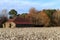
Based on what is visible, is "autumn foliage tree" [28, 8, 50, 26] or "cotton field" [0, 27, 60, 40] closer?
"cotton field" [0, 27, 60, 40]

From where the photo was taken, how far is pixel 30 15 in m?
78.1

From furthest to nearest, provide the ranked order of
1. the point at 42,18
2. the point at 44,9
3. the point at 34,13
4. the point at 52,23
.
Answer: the point at 44,9
the point at 34,13
the point at 42,18
the point at 52,23

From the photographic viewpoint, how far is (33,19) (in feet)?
241

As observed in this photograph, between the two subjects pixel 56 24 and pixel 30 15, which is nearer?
pixel 56 24

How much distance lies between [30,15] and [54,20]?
10515 millimetres

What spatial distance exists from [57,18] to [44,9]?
56.2 feet

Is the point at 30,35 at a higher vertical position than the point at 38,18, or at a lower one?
higher

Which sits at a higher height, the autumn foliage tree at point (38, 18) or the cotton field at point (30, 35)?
the cotton field at point (30, 35)

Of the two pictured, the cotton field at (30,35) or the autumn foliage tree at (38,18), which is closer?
the cotton field at (30,35)

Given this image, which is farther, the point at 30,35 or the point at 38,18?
the point at 38,18

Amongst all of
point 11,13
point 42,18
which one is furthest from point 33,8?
point 11,13

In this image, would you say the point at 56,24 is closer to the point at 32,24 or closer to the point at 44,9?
the point at 32,24

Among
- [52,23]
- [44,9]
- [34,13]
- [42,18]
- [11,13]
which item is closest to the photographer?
[52,23]

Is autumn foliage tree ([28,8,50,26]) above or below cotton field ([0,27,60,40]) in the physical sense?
below
